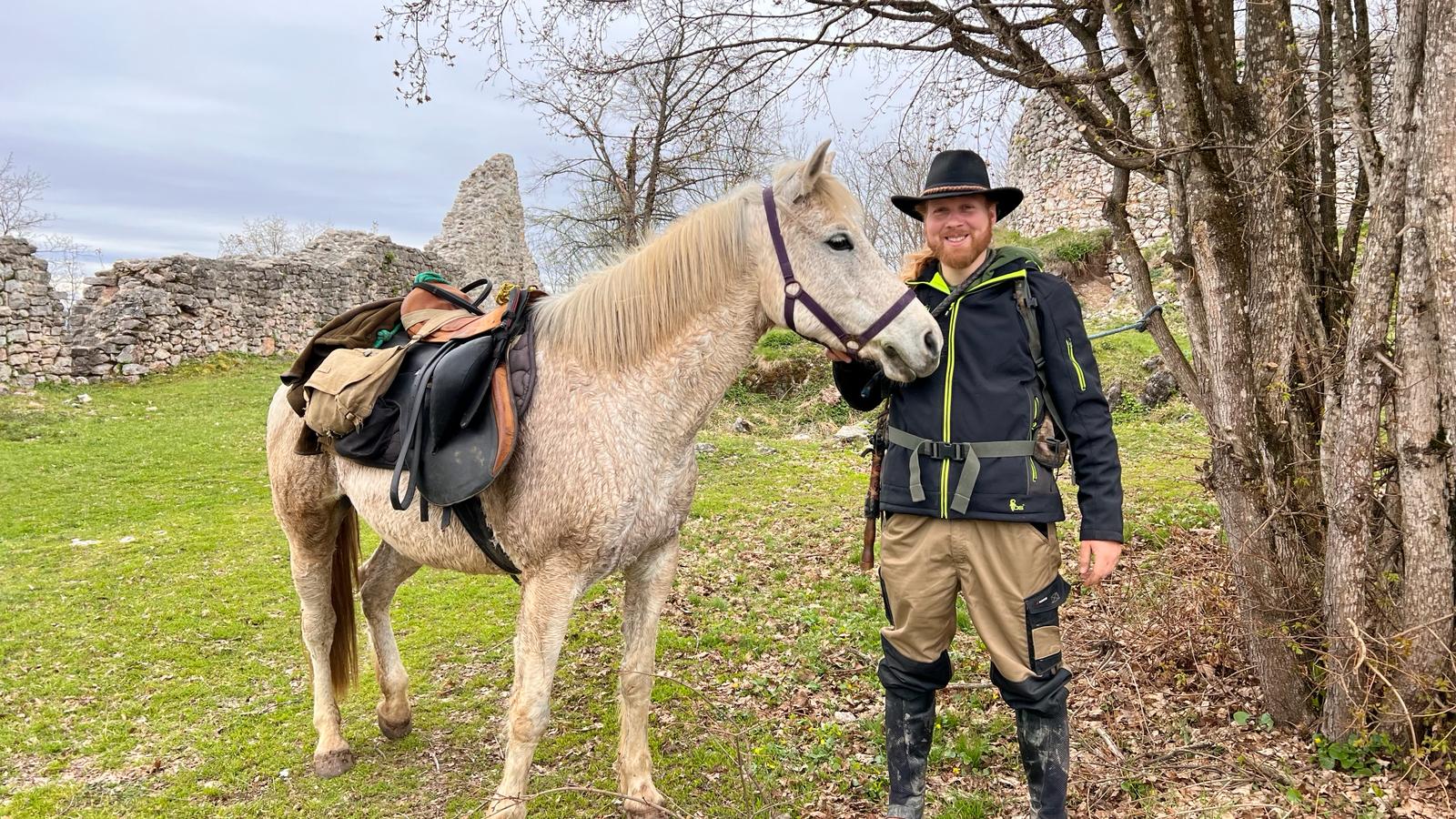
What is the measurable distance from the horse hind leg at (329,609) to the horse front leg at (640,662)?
1417mm

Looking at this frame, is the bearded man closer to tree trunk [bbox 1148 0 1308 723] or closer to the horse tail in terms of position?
tree trunk [bbox 1148 0 1308 723]

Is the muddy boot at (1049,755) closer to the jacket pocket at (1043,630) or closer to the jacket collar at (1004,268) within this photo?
the jacket pocket at (1043,630)

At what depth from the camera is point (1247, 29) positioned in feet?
8.99

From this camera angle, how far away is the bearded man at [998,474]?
2186 millimetres

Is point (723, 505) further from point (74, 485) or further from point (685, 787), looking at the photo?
point (74, 485)

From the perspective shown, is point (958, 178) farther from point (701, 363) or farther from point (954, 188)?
point (701, 363)

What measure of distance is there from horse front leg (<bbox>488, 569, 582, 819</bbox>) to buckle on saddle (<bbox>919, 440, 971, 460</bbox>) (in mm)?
1225

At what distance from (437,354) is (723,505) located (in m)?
4.87

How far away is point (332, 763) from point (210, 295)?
15.1 m

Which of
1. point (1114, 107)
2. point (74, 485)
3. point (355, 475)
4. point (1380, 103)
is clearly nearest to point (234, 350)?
point (74, 485)

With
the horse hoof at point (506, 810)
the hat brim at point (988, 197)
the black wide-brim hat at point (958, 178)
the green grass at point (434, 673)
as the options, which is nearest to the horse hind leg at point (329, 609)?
the green grass at point (434, 673)

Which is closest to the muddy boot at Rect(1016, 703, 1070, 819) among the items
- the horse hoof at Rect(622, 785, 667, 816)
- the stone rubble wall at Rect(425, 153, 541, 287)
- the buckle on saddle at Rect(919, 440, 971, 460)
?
the buckle on saddle at Rect(919, 440, 971, 460)

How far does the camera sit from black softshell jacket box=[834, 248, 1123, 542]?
2.17 m

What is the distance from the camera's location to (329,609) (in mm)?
3473
